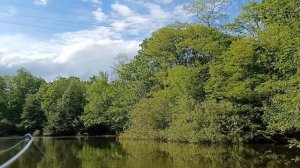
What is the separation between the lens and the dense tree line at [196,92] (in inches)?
1139

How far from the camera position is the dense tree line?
1139 inches

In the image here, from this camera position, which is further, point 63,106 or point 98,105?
point 63,106

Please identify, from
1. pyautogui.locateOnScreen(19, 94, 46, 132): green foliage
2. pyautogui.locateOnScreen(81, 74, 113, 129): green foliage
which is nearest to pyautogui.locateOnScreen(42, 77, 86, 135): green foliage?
pyautogui.locateOnScreen(19, 94, 46, 132): green foliage

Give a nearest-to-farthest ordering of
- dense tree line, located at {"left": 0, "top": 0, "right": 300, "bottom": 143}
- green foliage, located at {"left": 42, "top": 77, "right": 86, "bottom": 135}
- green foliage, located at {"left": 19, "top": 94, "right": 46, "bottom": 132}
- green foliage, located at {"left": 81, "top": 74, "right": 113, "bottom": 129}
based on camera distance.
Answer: dense tree line, located at {"left": 0, "top": 0, "right": 300, "bottom": 143} → green foliage, located at {"left": 81, "top": 74, "right": 113, "bottom": 129} → green foliage, located at {"left": 42, "top": 77, "right": 86, "bottom": 135} → green foliage, located at {"left": 19, "top": 94, "right": 46, "bottom": 132}

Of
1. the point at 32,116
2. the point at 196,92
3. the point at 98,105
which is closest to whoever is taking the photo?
the point at 196,92

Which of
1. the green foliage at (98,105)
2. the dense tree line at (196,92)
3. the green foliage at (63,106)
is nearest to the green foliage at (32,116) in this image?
the dense tree line at (196,92)

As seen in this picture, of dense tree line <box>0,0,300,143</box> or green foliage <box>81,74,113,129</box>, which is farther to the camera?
green foliage <box>81,74,113,129</box>

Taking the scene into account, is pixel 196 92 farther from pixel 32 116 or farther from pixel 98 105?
pixel 32 116

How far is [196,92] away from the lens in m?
38.3

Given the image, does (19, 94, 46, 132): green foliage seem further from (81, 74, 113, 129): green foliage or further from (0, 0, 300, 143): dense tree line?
(81, 74, 113, 129): green foliage

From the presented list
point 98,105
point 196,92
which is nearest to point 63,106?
point 98,105

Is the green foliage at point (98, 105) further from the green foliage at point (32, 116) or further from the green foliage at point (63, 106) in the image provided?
the green foliage at point (32, 116)

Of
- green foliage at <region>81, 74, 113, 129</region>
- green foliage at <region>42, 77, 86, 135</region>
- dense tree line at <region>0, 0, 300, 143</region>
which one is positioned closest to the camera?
dense tree line at <region>0, 0, 300, 143</region>

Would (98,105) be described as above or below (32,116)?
above
